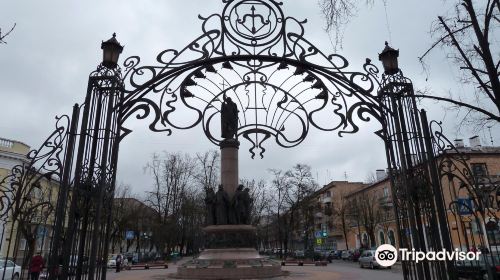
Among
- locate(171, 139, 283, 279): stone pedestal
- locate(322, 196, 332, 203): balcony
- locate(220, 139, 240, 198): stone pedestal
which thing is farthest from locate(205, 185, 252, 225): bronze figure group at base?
locate(322, 196, 332, 203): balcony

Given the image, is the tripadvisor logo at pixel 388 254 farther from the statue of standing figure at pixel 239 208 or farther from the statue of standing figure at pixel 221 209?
the statue of standing figure at pixel 221 209

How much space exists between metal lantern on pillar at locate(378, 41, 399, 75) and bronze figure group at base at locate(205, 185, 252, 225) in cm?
1168

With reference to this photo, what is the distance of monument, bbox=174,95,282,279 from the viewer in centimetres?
1459

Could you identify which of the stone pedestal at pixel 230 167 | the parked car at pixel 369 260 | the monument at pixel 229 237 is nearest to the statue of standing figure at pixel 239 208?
the monument at pixel 229 237

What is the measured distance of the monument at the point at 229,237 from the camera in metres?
14.6

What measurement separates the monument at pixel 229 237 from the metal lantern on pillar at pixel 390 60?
7.54 m

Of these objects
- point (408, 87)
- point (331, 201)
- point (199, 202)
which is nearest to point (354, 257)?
point (199, 202)

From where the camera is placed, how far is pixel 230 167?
18.3m

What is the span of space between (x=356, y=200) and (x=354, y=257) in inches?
378

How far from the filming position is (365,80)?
660cm

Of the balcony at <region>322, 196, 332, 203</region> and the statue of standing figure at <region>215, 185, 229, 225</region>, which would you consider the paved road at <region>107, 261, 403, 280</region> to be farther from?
the balcony at <region>322, 196, 332, 203</region>

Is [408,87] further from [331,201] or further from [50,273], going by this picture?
[331,201]

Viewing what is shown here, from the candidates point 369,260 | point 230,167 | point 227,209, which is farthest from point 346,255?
point 227,209

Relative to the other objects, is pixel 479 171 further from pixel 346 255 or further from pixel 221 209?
pixel 346 255
